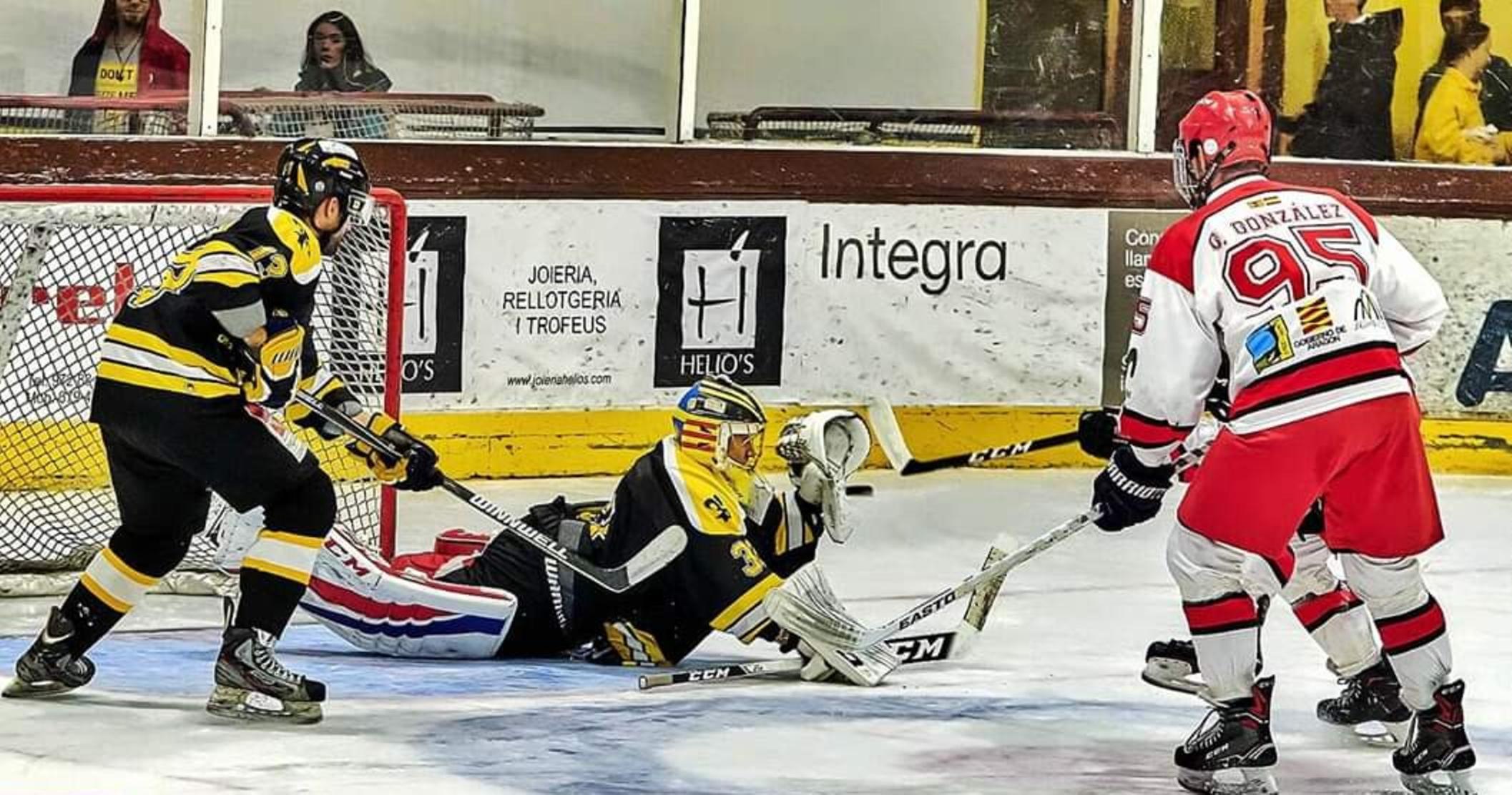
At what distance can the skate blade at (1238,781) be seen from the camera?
4.43m

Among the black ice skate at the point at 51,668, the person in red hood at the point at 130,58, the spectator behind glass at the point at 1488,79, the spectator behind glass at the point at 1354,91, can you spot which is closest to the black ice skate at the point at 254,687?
the black ice skate at the point at 51,668

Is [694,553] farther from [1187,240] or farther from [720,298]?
[720,298]

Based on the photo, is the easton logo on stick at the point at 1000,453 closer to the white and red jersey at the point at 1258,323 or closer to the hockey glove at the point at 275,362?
the white and red jersey at the point at 1258,323

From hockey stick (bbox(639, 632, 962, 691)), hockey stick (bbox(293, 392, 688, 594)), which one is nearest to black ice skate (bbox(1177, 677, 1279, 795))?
hockey stick (bbox(639, 632, 962, 691))

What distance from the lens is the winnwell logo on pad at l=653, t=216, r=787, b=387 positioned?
7770 millimetres

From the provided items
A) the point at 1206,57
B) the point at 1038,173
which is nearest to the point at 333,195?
the point at 1038,173

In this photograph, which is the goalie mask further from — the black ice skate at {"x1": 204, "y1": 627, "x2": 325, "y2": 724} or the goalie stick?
the goalie stick

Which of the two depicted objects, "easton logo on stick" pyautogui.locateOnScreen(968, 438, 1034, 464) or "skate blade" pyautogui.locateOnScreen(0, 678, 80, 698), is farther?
"easton logo on stick" pyautogui.locateOnScreen(968, 438, 1034, 464)

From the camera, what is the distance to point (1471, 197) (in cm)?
840

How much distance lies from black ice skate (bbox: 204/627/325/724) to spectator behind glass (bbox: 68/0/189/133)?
105 inches

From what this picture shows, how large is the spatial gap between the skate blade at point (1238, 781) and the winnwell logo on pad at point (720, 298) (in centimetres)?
353

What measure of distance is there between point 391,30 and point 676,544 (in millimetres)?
3952

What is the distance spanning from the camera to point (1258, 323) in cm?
426

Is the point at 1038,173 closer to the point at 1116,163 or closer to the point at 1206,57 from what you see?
the point at 1116,163
